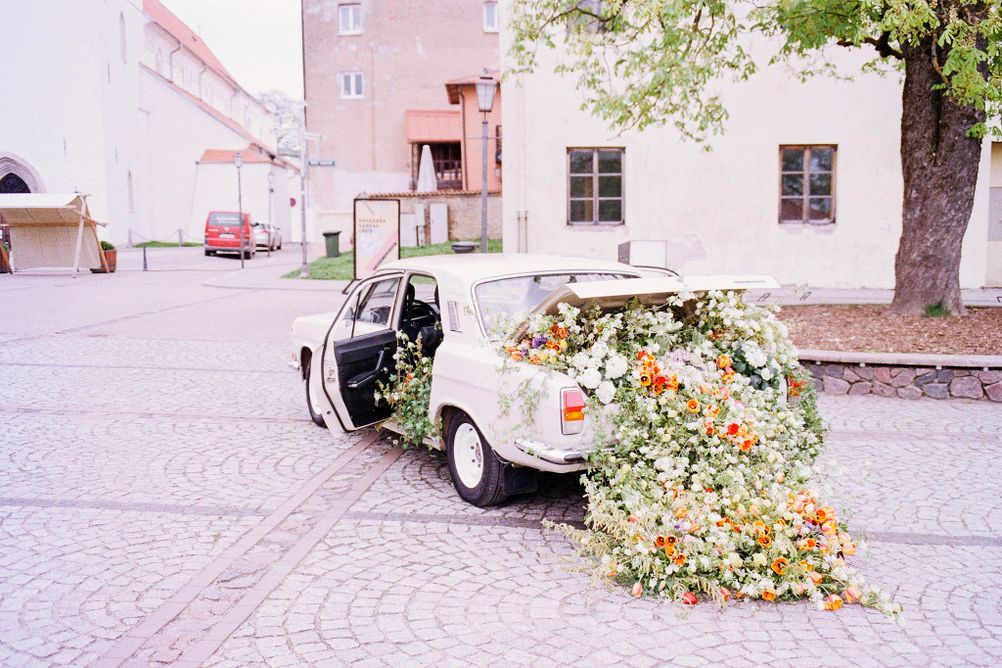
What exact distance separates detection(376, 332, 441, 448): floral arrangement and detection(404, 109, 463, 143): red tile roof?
34.9m

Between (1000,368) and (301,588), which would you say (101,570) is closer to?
(301,588)

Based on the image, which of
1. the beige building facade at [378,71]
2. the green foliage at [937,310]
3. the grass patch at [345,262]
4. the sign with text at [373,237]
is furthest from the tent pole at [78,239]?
the green foliage at [937,310]

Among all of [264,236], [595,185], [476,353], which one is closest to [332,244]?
[264,236]

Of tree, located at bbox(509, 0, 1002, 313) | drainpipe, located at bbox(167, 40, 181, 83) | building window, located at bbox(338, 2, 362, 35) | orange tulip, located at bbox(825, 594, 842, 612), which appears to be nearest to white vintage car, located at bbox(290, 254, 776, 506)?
orange tulip, located at bbox(825, 594, 842, 612)

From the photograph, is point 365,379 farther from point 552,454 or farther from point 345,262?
point 345,262

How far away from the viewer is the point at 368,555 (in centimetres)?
484

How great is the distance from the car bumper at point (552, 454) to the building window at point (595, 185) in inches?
593

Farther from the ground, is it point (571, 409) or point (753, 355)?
point (753, 355)

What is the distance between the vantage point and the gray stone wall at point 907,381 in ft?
28.0

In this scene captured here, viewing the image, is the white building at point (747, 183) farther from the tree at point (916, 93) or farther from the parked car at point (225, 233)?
the parked car at point (225, 233)

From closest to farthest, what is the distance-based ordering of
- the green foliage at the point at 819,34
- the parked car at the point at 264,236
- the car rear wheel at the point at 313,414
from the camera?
1. the car rear wheel at the point at 313,414
2. the green foliage at the point at 819,34
3. the parked car at the point at 264,236

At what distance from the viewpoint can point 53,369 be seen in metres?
10.7

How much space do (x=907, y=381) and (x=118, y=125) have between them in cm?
4764

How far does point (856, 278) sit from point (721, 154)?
3873 mm
